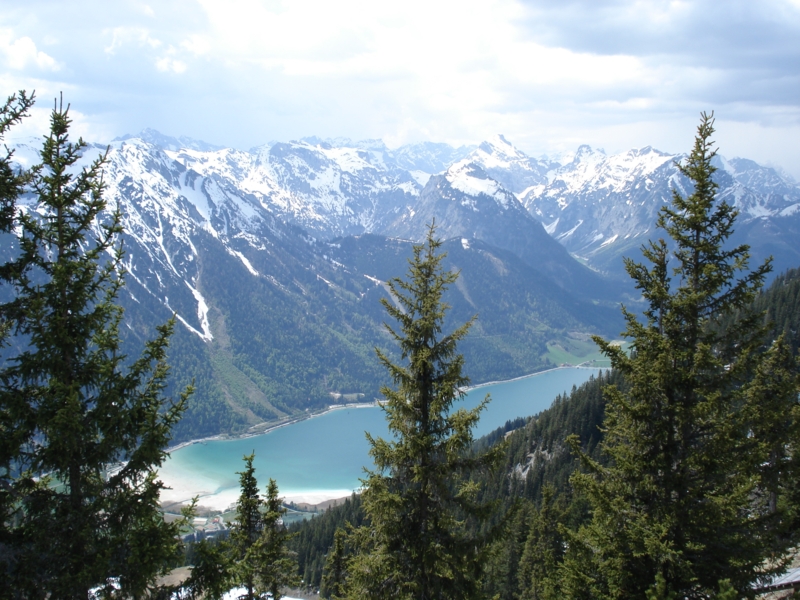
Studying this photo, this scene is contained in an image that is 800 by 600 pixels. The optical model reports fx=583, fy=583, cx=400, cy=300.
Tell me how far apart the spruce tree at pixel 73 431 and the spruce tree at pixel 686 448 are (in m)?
8.10

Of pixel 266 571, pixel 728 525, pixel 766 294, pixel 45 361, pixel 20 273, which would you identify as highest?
pixel 766 294

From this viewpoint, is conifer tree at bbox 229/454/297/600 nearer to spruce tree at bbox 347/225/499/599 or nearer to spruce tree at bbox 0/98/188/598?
spruce tree at bbox 347/225/499/599

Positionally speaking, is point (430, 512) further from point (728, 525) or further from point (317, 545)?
point (317, 545)

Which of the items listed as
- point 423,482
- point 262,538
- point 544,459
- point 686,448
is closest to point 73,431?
point 423,482

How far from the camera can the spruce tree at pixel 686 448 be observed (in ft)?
35.0

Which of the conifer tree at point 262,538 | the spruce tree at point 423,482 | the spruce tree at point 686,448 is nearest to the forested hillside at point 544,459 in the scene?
the conifer tree at point 262,538

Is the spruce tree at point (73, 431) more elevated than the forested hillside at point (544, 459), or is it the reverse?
the spruce tree at point (73, 431)

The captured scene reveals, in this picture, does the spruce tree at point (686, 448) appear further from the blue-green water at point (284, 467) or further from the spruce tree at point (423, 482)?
the blue-green water at point (284, 467)

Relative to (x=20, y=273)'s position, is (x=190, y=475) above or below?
below

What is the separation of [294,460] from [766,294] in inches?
5052

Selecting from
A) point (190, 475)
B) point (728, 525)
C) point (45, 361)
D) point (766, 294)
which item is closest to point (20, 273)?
point (45, 361)

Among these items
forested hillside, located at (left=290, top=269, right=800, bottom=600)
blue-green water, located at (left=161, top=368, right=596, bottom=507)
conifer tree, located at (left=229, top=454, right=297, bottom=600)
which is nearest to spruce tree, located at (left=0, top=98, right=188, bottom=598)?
conifer tree, located at (left=229, top=454, right=297, bottom=600)

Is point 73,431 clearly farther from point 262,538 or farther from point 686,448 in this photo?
point 262,538

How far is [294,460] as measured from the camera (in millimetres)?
173000
